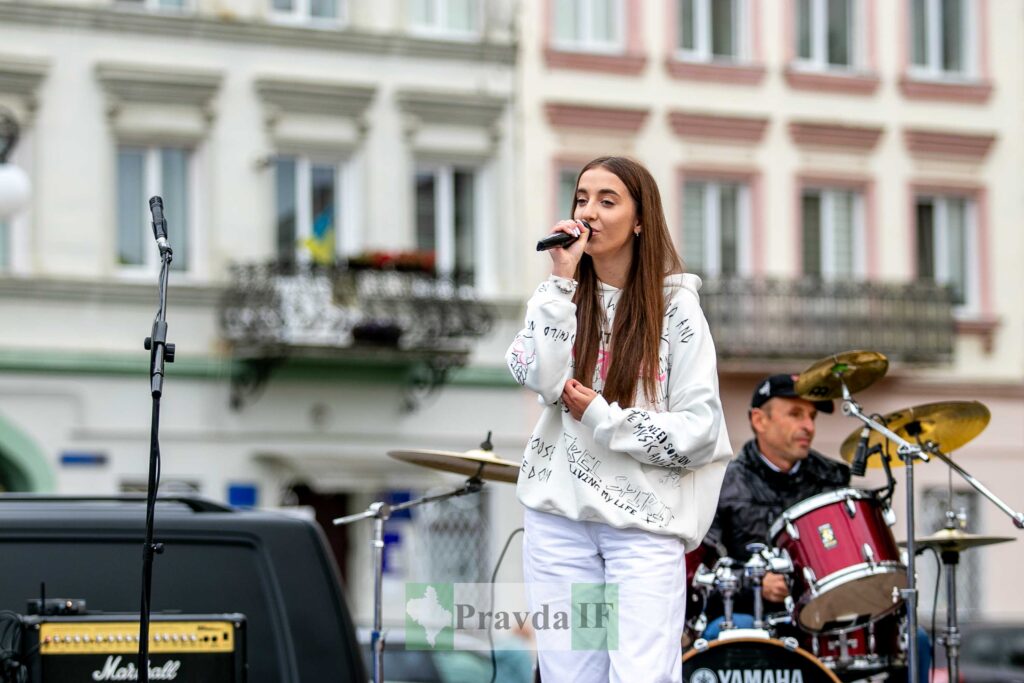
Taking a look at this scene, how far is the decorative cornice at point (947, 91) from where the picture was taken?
94.1ft

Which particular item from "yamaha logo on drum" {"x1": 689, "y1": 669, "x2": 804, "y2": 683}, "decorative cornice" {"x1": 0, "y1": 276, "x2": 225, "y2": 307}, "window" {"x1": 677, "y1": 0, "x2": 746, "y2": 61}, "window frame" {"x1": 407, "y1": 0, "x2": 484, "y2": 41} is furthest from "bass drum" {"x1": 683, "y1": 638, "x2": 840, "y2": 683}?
"window" {"x1": 677, "y1": 0, "x2": 746, "y2": 61}

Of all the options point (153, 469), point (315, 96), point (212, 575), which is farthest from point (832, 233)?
point (153, 469)

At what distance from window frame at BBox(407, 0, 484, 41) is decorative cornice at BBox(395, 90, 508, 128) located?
2.49 ft

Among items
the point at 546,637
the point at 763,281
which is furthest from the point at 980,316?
the point at 546,637

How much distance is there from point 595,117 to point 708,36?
222cm

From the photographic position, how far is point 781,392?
861 cm

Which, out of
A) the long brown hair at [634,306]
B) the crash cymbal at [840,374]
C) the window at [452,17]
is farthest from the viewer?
the window at [452,17]

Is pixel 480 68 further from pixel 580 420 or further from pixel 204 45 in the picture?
pixel 580 420

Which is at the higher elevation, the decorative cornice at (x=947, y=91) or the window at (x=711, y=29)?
the window at (x=711, y=29)

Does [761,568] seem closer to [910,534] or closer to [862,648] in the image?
[862,648]

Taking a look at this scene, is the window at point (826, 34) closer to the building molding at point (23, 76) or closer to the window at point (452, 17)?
the window at point (452, 17)

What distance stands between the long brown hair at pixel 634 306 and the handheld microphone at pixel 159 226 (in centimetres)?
131

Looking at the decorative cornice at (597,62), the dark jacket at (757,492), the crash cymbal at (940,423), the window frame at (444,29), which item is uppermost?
the window frame at (444,29)

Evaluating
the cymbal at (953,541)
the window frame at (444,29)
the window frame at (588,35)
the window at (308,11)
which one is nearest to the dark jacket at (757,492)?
the cymbal at (953,541)
